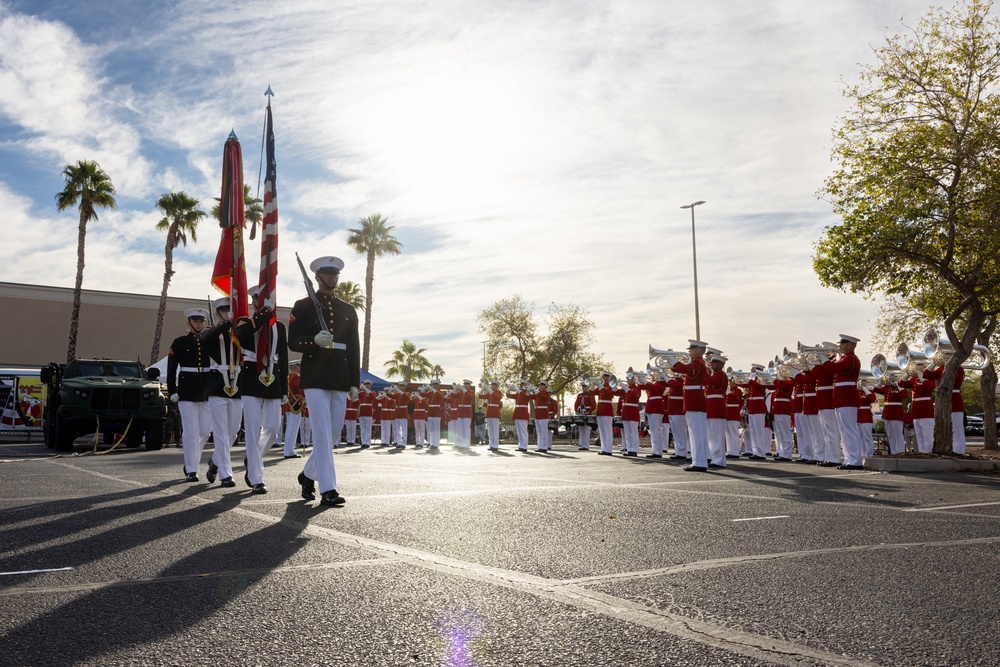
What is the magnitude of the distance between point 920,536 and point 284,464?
1149cm

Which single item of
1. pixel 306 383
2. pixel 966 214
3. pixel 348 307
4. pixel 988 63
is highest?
pixel 988 63

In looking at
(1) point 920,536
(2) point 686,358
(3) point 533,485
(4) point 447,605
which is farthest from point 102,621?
(2) point 686,358

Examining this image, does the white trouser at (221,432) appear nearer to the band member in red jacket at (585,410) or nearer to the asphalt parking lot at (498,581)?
the asphalt parking lot at (498,581)

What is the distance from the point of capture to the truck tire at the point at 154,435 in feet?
69.5

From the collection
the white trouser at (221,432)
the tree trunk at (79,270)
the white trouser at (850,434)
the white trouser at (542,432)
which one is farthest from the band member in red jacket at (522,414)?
the tree trunk at (79,270)

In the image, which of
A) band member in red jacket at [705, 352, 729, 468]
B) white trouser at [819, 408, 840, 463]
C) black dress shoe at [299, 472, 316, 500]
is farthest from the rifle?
white trouser at [819, 408, 840, 463]

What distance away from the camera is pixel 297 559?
4.99 metres

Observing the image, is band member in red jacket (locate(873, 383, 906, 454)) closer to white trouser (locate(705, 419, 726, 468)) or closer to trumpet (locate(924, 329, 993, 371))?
trumpet (locate(924, 329, 993, 371))

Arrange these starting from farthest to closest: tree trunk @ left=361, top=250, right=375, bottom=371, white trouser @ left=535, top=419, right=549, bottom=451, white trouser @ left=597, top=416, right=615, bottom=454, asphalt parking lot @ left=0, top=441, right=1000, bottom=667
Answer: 1. tree trunk @ left=361, top=250, right=375, bottom=371
2. white trouser @ left=535, top=419, right=549, bottom=451
3. white trouser @ left=597, top=416, right=615, bottom=454
4. asphalt parking lot @ left=0, top=441, right=1000, bottom=667

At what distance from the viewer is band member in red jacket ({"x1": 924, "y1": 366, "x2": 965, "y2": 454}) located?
17.5 metres

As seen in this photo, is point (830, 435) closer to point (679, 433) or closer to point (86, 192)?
point (679, 433)

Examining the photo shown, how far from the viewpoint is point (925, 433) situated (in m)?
18.5

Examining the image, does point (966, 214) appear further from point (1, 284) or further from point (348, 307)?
point (1, 284)

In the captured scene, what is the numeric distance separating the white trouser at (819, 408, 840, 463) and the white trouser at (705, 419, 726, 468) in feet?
9.23
